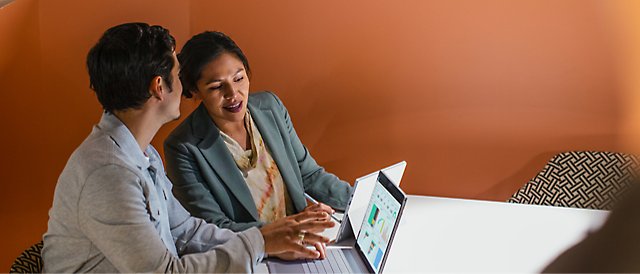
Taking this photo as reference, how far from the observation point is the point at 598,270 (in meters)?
0.46

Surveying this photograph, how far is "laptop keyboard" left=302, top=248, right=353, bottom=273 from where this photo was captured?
2.00 m

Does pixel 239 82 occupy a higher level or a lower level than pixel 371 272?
higher

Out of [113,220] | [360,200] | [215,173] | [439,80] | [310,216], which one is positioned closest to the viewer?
[113,220]

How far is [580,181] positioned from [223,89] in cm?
141

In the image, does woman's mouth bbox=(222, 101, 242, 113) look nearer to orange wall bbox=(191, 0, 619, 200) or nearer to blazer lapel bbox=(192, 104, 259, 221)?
blazer lapel bbox=(192, 104, 259, 221)

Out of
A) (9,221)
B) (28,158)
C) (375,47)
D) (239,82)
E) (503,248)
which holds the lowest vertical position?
(9,221)

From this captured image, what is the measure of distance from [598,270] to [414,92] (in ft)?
9.50

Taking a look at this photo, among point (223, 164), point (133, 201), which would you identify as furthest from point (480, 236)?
point (133, 201)

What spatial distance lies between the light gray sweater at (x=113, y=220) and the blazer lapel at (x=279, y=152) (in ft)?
2.52

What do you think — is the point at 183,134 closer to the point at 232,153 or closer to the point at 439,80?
the point at 232,153

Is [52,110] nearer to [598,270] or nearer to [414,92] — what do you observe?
[414,92]

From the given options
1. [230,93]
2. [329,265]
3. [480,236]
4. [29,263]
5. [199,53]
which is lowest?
[29,263]

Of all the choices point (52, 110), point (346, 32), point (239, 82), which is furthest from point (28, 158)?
point (346, 32)

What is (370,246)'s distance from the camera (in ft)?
6.57
